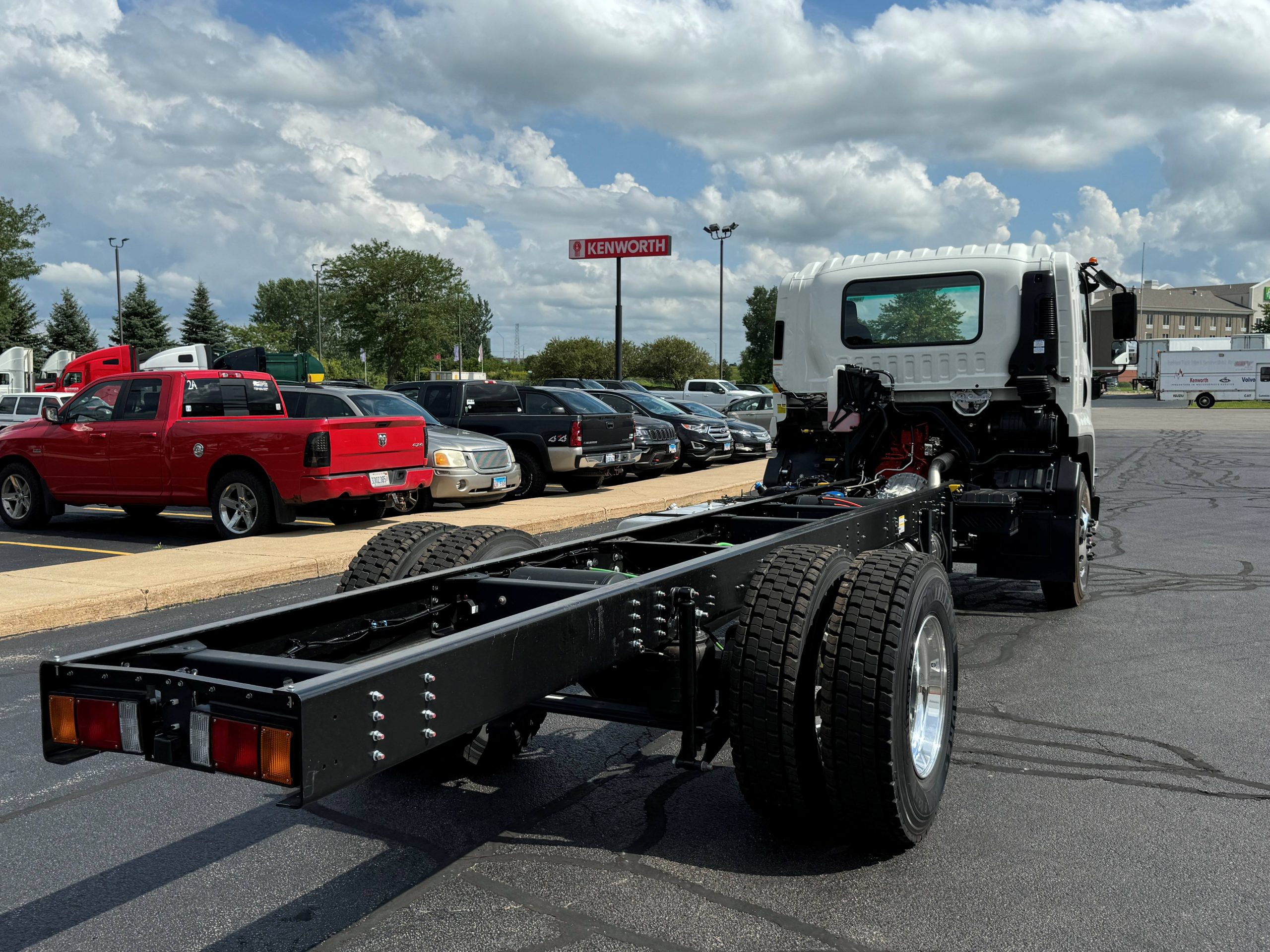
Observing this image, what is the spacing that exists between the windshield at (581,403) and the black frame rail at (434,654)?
39.8ft

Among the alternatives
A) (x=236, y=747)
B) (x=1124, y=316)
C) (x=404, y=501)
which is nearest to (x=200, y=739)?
(x=236, y=747)

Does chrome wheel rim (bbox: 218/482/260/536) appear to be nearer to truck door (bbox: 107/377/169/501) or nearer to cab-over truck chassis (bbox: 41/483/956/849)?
truck door (bbox: 107/377/169/501)

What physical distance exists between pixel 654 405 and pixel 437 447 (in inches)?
391

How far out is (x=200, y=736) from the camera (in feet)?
7.84

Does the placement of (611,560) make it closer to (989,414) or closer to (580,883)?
(580,883)

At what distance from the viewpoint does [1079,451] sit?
7617mm

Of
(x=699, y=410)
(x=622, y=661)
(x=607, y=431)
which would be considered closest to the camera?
(x=622, y=661)

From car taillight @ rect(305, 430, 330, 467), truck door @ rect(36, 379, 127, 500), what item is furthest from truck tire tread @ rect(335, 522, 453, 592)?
truck door @ rect(36, 379, 127, 500)

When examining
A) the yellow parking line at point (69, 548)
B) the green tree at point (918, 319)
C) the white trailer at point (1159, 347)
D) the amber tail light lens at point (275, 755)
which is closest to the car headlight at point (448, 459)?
the yellow parking line at point (69, 548)

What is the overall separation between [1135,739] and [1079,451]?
3213 millimetres

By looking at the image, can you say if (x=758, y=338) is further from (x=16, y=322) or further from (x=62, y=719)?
(x=62, y=719)

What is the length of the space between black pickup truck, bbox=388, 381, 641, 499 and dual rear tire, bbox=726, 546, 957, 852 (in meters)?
11.8

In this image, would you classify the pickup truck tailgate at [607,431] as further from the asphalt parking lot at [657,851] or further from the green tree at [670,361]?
the green tree at [670,361]

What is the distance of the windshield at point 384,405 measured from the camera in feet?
43.2
